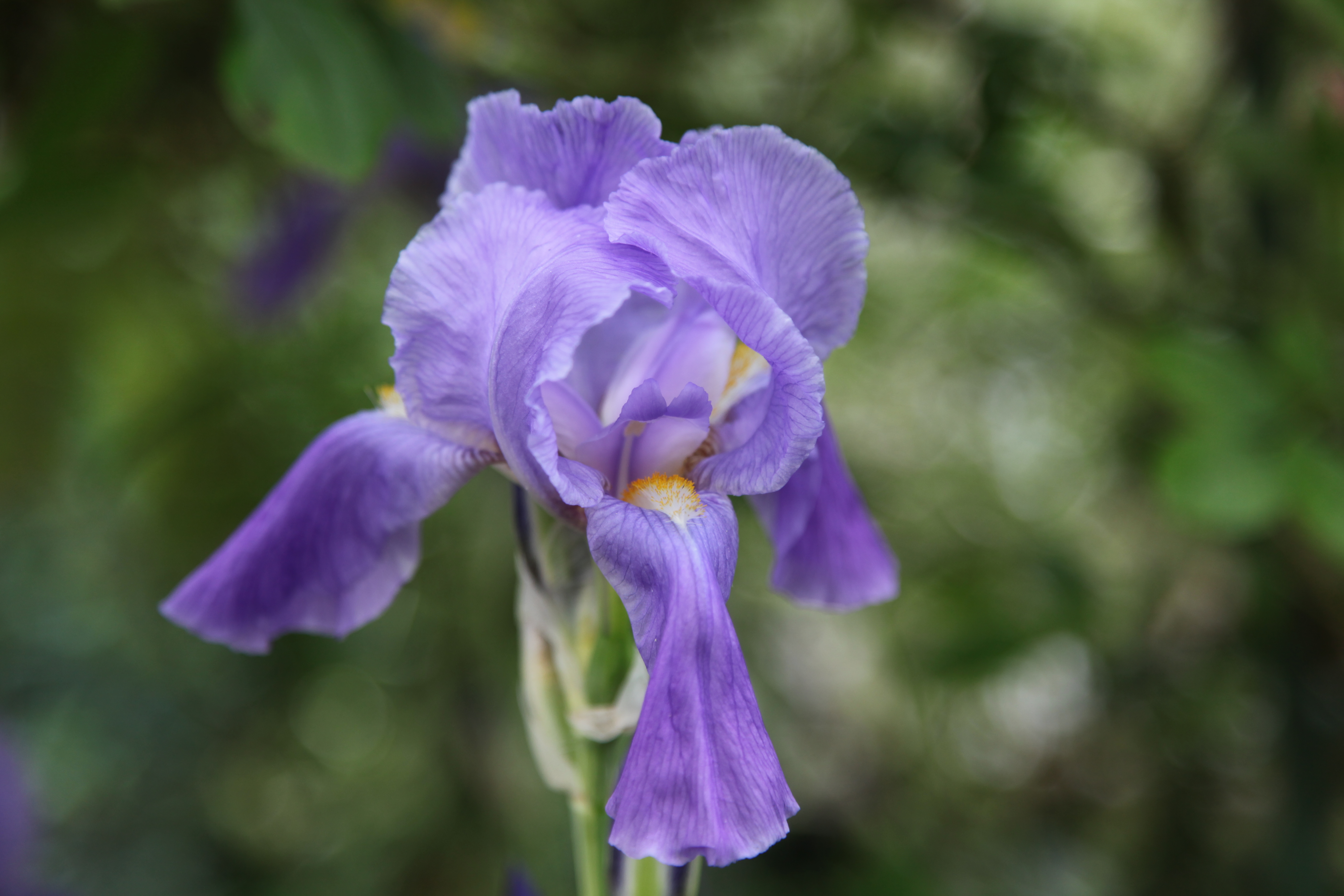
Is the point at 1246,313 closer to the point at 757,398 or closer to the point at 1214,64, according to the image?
the point at 1214,64

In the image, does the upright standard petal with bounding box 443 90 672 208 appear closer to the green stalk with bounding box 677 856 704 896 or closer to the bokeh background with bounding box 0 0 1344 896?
the bokeh background with bounding box 0 0 1344 896

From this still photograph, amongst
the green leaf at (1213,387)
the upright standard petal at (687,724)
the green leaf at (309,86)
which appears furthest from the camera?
the green leaf at (1213,387)

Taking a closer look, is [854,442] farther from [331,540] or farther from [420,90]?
[331,540]

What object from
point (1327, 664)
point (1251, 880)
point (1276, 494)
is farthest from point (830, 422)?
point (1251, 880)

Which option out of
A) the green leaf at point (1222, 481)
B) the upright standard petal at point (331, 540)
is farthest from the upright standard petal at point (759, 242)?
the green leaf at point (1222, 481)

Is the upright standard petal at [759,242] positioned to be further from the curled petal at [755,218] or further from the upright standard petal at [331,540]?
the upright standard petal at [331,540]
